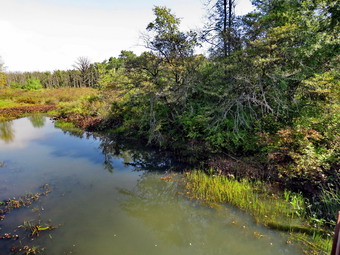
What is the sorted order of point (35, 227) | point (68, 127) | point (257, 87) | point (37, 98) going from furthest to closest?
point (37, 98)
point (68, 127)
point (257, 87)
point (35, 227)

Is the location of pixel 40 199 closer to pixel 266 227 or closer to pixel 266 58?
pixel 266 227

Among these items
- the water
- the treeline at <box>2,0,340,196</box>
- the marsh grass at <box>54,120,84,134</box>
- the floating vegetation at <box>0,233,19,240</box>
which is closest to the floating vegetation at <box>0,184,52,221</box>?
the water

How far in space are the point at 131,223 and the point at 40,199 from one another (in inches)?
120

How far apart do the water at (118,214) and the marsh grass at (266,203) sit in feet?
0.99

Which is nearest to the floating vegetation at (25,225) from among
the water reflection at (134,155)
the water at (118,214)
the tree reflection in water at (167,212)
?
the water at (118,214)

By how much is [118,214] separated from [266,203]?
3.98 m

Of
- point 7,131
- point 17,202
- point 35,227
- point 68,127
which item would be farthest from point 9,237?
point 7,131

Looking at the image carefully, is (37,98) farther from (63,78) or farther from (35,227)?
(35,227)


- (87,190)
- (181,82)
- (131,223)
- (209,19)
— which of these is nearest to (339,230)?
(131,223)

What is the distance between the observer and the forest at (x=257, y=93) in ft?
19.4

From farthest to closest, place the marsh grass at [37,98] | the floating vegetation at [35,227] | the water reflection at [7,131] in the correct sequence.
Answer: the marsh grass at [37,98]
the water reflection at [7,131]
the floating vegetation at [35,227]

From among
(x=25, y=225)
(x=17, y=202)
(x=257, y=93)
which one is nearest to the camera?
(x=25, y=225)

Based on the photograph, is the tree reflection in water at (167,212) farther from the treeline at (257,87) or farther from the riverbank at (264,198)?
the treeline at (257,87)

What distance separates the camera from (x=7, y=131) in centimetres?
1492
